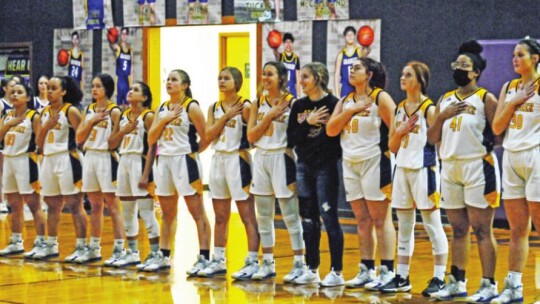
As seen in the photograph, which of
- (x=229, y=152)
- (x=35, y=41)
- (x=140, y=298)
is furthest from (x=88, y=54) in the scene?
(x=140, y=298)

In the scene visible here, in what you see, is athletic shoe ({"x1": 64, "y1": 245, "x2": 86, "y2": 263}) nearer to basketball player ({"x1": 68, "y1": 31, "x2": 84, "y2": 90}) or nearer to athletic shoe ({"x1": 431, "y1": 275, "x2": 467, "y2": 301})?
athletic shoe ({"x1": 431, "y1": 275, "x2": 467, "y2": 301})

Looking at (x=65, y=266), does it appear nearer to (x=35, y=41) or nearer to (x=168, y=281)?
(x=168, y=281)

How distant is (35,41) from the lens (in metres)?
16.3

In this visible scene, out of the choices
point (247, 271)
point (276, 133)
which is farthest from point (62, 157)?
point (276, 133)

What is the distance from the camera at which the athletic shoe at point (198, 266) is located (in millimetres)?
8820

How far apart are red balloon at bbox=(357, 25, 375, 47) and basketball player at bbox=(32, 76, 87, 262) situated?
4.48 metres

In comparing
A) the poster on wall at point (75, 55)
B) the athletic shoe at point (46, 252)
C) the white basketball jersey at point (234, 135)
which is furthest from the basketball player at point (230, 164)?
the poster on wall at point (75, 55)

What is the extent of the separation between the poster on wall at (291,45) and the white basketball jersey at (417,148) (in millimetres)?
5882

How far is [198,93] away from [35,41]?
8.89 ft

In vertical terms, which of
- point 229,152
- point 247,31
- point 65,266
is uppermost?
point 247,31

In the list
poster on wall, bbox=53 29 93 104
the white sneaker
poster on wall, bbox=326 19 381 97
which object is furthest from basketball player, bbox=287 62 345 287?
poster on wall, bbox=53 29 93 104

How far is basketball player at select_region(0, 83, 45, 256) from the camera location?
33.3 feet

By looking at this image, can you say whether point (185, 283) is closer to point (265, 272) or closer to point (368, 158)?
point (265, 272)

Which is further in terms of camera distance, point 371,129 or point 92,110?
point 92,110
